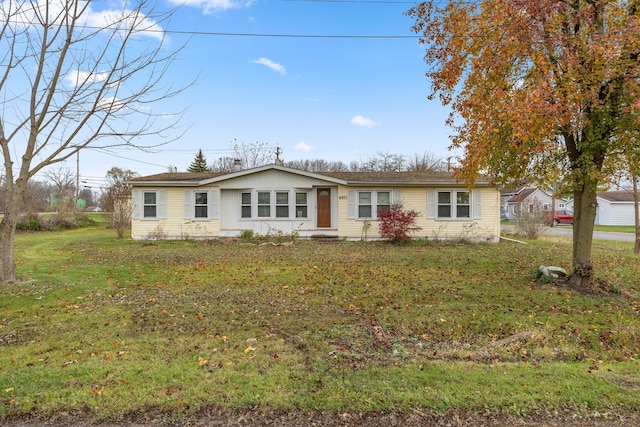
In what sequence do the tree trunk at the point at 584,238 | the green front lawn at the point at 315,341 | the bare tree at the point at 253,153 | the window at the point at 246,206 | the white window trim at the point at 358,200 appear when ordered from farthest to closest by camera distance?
the bare tree at the point at 253,153 → the window at the point at 246,206 → the white window trim at the point at 358,200 → the tree trunk at the point at 584,238 → the green front lawn at the point at 315,341

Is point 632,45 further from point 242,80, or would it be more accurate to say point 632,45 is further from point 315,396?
point 242,80

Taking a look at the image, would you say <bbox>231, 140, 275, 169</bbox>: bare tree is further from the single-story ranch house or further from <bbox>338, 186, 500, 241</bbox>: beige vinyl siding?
<bbox>338, 186, 500, 241</bbox>: beige vinyl siding

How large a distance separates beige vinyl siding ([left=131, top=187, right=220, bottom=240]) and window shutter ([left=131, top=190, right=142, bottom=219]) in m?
0.18

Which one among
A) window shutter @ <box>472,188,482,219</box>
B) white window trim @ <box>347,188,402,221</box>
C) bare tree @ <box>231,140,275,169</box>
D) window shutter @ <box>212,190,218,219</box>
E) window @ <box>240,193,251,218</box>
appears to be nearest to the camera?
window shutter @ <box>472,188,482,219</box>

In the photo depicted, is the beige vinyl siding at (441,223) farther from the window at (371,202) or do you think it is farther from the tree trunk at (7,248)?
the tree trunk at (7,248)

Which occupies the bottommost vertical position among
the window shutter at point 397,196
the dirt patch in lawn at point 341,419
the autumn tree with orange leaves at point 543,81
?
the dirt patch in lawn at point 341,419

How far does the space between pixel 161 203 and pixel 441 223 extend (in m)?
12.5

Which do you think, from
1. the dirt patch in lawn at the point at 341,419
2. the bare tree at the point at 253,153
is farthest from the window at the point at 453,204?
the bare tree at the point at 253,153

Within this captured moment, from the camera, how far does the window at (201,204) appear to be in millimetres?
16297

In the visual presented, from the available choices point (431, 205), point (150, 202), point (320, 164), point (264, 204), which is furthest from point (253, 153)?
point (431, 205)

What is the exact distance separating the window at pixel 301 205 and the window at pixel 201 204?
13.4 feet

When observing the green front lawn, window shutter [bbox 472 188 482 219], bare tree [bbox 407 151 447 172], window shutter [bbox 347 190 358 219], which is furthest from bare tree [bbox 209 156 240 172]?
the green front lawn

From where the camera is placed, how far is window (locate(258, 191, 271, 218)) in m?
16.3

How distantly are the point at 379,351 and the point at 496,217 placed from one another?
45.6ft
